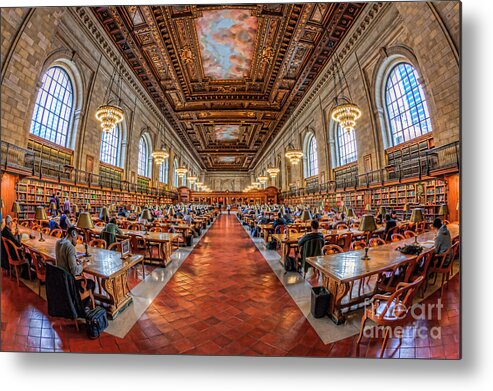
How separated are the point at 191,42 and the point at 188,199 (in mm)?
24695

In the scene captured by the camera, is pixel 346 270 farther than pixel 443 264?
No

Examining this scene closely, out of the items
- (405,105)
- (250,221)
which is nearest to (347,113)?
(405,105)

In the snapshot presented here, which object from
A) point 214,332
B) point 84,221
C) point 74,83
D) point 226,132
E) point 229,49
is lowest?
point 214,332

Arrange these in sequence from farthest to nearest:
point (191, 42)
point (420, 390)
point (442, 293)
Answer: point (191, 42), point (442, 293), point (420, 390)

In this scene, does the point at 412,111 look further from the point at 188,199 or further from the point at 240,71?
the point at 188,199

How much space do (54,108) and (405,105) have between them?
15.6 meters

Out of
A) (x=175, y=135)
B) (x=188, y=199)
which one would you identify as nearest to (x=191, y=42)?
(x=175, y=135)

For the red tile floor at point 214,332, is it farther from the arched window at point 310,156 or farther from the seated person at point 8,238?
the arched window at point 310,156

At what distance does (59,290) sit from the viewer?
2.16 meters

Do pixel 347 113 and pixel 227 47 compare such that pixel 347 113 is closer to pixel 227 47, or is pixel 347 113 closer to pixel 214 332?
pixel 227 47

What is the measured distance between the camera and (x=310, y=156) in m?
19.6

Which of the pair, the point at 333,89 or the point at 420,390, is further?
the point at 333,89

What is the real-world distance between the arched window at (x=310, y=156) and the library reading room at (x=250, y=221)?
0.54ft

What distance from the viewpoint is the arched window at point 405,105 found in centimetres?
796
